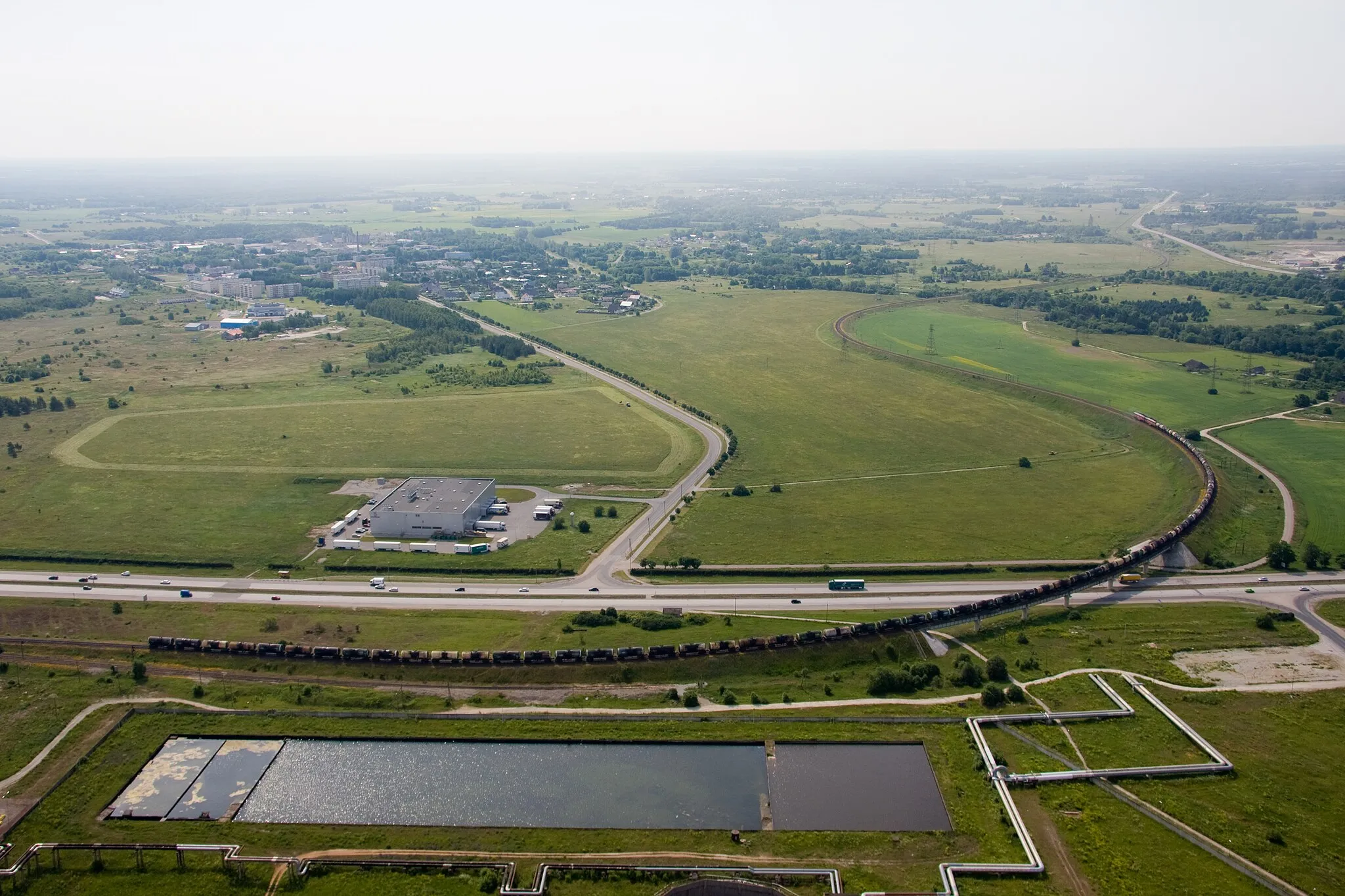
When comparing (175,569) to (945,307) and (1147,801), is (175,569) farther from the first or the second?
(945,307)

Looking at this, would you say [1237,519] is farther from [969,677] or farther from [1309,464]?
[969,677]

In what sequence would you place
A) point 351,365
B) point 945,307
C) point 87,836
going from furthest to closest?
point 945,307
point 351,365
point 87,836

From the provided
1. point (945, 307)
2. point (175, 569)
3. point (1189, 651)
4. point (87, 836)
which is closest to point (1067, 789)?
point (1189, 651)

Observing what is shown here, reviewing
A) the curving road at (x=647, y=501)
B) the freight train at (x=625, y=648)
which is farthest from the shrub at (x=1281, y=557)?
the curving road at (x=647, y=501)

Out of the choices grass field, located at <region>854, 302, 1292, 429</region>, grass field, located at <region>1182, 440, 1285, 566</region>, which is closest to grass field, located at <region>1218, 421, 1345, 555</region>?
grass field, located at <region>1182, 440, 1285, 566</region>

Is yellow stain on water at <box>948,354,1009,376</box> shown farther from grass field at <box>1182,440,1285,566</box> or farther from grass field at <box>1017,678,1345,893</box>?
grass field at <box>1017,678,1345,893</box>

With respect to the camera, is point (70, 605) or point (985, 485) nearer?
point (70, 605)
